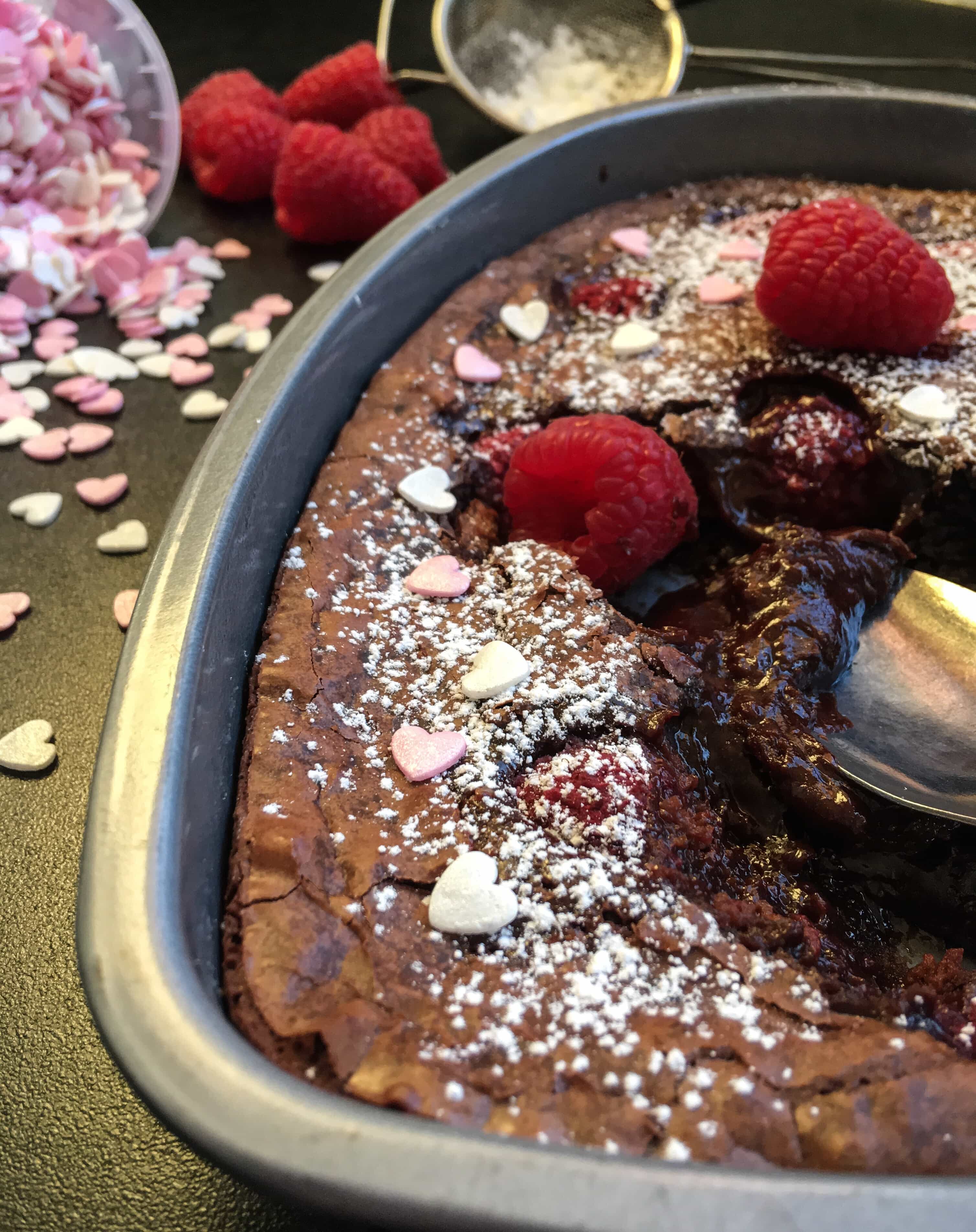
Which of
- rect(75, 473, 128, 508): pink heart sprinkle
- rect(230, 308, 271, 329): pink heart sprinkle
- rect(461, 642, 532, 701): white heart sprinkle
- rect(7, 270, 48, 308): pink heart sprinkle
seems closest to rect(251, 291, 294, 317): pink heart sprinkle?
rect(230, 308, 271, 329): pink heart sprinkle

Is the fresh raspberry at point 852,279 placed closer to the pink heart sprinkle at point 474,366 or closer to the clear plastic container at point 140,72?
the pink heart sprinkle at point 474,366

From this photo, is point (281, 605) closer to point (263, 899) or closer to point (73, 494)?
point (263, 899)

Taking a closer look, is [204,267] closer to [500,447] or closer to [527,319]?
[527,319]

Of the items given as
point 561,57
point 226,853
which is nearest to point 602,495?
point 226,853

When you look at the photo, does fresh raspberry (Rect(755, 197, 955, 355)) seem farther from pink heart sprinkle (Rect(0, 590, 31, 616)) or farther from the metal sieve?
pink heart sprinkle (Rect(0, 590, 31, 616))

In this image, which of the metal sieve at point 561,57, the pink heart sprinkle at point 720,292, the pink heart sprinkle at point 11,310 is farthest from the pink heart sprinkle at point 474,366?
the metal sieve at point 561,57

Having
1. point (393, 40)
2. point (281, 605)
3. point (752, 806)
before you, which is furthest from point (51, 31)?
point (752, 806)

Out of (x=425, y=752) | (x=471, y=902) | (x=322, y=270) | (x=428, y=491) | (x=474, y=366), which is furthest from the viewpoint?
(x=322, y=270)

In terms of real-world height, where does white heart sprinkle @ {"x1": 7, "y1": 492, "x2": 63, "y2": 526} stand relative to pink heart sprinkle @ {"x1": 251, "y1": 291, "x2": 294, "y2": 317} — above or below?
below
